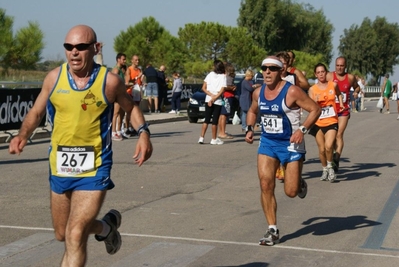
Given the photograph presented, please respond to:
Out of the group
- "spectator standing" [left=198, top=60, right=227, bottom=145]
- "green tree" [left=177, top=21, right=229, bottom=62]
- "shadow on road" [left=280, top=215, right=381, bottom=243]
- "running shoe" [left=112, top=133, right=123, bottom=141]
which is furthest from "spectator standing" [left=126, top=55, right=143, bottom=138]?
"green tree" [left=177, top=21, right=229, bottom=62]

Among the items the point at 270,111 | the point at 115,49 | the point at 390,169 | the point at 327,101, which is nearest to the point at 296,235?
the point at 270,111

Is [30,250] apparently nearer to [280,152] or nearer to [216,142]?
[280,152]

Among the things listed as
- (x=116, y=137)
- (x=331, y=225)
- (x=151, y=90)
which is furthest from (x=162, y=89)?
(x=331, y=225)

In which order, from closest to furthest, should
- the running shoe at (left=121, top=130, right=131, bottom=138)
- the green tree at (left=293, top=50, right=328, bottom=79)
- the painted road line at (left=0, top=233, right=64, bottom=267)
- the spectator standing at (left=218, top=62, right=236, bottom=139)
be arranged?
the painted road line at (left=0, top=233, right=64, bottom=267) → the spectator standing at (left=218, top=62, right=236, bottom=139) → the running shoe at (left=121, top=130, right=131, bottom=138) → the green tree at (left=293, top=50, right=328, bottom=79)

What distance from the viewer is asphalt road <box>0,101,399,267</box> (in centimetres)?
733

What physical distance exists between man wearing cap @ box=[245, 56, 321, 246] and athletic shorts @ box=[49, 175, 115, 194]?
2577 millimetres

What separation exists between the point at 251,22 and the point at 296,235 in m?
89.3

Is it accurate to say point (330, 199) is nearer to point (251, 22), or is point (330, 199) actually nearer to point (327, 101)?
point (327, 101)

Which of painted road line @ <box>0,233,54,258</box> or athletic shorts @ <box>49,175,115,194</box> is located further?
painted road line @ <box>0,233,54,258</box>

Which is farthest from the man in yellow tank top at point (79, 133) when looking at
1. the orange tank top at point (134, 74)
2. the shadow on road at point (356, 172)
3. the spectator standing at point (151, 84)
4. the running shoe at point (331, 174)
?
the spectator standing at point (151, 84)

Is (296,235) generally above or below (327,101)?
below

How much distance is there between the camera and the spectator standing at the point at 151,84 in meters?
28.3

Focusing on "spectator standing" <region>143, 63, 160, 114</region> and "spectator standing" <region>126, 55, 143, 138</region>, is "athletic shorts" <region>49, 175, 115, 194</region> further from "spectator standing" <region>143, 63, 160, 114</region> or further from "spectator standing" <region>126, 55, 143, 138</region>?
"spectator standing" <region>143, 63, 160, 114</region>

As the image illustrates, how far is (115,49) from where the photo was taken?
6450 cm
